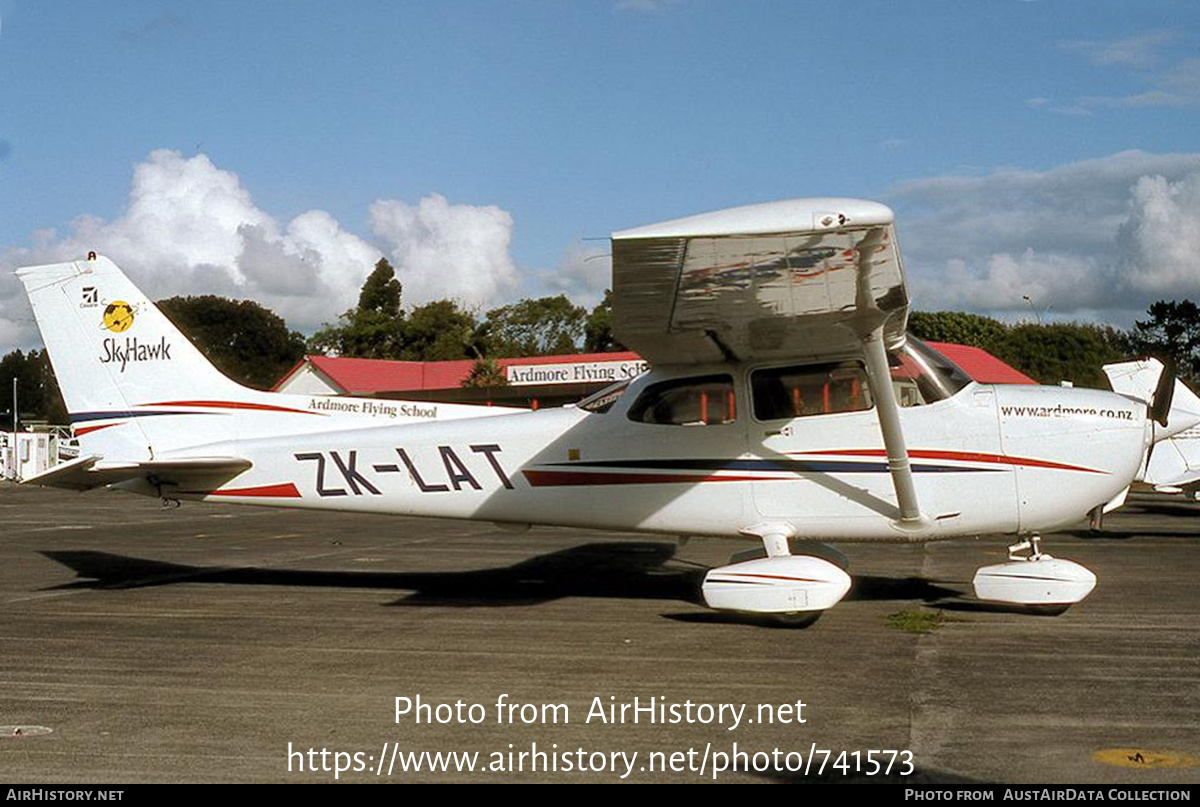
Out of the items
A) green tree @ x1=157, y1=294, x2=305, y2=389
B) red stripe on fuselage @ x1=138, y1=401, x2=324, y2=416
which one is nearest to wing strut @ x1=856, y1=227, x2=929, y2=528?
red stripe on fuselage @ x1=138, y1=401, x2=324, y2=416

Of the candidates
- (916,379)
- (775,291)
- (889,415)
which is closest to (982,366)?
(916,379)

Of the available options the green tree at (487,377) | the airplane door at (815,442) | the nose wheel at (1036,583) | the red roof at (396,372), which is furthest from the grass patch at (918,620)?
the green tree at (487,377)

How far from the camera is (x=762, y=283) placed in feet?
24.8

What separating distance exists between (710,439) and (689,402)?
348mm

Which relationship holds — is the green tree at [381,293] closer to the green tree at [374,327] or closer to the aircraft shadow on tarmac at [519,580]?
the green tree at [374,327]

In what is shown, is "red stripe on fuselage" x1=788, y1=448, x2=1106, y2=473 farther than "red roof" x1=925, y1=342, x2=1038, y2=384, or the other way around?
"red roof" x1=925, y1=342, x2=1038, y2=384

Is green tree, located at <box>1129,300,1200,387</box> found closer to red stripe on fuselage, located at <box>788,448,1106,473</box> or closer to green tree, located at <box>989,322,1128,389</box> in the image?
green tree, located at <box>989,322,1128,389</box>

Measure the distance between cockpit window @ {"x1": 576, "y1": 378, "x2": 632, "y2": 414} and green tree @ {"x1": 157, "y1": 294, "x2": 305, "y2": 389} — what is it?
8027 centimetres

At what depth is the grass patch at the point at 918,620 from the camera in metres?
8.73

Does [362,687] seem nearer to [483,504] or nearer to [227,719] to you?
[227,719]

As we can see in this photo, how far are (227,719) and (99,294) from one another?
20.6 feet

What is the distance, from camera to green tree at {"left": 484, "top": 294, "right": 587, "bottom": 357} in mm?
86250

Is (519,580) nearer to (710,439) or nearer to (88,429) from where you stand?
(710,439)
